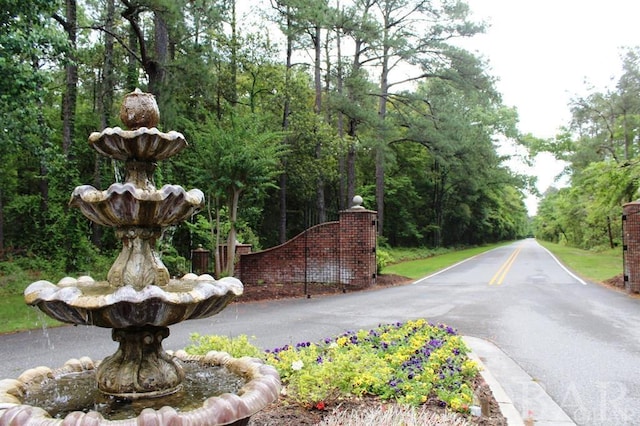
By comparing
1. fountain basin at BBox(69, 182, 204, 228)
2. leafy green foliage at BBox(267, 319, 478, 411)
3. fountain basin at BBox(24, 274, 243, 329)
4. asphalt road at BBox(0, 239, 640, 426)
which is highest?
fountain basin at BBox(69, 182, 204, 228)

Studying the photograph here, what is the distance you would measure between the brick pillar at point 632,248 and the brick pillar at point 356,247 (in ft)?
25.1

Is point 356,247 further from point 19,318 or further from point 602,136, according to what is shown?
point 602,136

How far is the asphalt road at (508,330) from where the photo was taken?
563cm

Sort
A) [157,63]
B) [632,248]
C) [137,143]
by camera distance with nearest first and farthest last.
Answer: [137,143]
[632,248]
[157,63]

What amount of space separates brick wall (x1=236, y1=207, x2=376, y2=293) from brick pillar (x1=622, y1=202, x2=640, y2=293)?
760cm

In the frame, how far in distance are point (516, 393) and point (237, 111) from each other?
15.0 meters

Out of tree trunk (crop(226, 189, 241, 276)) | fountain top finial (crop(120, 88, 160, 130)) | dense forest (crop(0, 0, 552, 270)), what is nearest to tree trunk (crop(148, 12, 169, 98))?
dense forest (crop(0, 0, 552, 270))

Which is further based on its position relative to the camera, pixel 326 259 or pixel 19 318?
pixel 326 259

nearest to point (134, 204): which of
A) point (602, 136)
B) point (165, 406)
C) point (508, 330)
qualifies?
point (165, 406)

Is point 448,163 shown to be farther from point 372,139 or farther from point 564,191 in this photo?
point 564,191

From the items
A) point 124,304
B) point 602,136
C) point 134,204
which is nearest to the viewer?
point 124,304

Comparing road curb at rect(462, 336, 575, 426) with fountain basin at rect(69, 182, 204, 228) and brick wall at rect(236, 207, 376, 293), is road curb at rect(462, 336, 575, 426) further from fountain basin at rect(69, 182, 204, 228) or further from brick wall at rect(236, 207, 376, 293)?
brick wall at rect(236, 207, 376, 293)

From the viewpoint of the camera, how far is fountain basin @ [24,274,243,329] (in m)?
3.24

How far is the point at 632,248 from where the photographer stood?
48.6ft
